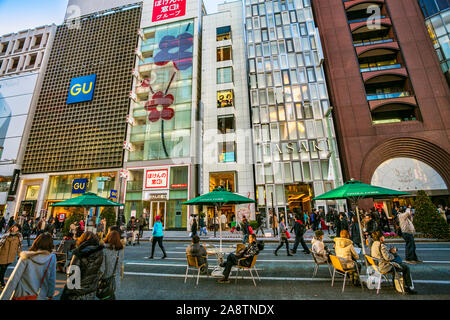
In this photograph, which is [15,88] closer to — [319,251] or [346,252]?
[319,251]

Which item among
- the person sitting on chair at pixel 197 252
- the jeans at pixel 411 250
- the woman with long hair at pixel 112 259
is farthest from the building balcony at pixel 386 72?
the woman with long hair at pixel 112 259

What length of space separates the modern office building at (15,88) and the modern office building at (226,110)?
2856 centimetres

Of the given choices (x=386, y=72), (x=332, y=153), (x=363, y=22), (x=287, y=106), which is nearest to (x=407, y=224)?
(x=332, y=153)

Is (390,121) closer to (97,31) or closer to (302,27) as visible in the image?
(302,27)

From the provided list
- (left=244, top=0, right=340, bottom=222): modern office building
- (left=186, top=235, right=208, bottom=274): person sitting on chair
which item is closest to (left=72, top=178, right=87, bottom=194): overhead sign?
(left=244, top=0, right=340, bottom=222): modern office building

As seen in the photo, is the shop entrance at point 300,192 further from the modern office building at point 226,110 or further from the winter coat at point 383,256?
the winter coat at point 383,256

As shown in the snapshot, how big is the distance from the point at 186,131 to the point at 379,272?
2525 cm

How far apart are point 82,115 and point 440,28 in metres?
50.2

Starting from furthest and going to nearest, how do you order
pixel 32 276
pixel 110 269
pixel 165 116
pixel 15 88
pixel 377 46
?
pixel 15 88 → pixel 165 116 → pixel 377 46 → pixel 110 269 → pixel 32 276

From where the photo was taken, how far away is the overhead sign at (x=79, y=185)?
2889cm

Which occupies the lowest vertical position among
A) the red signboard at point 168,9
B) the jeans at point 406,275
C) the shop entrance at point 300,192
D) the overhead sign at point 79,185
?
the jeans at point 406,275

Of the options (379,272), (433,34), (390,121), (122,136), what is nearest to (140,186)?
(122,136)

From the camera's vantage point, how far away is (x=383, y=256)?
17.9ft

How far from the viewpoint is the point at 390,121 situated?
2547 centimetres
